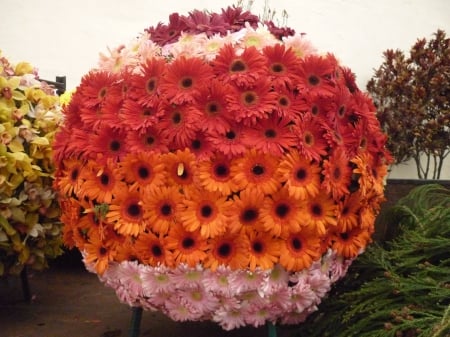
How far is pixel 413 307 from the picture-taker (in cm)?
209

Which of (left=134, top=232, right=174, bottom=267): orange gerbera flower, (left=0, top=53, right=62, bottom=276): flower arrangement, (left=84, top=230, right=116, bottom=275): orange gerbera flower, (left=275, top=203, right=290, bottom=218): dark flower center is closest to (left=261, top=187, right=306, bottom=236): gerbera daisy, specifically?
(left=275, top=203, right=290, bottom=218): dark flower center

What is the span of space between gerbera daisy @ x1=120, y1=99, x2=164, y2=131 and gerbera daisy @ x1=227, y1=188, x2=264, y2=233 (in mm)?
395

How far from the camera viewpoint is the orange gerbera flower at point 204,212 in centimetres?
193

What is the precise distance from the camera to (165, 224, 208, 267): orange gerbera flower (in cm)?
195

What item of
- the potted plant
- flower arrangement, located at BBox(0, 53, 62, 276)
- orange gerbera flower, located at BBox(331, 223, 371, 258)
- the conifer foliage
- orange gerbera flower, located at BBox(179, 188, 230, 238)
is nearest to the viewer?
orange gerbera flower, located at BBox(179, 188, 230, 238)

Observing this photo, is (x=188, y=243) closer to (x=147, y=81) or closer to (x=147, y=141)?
(x=147, y=141)

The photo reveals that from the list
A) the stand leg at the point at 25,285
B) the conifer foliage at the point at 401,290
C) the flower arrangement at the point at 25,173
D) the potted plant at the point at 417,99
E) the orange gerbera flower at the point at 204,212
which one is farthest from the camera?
the potted plant at the point at 417,99

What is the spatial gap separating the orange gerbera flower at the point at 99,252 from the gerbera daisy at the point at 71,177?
20cm

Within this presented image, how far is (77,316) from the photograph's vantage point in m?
3.01

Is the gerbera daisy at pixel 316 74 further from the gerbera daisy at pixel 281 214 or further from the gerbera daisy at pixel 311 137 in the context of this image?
the gerbera daisy at pixel 281 214

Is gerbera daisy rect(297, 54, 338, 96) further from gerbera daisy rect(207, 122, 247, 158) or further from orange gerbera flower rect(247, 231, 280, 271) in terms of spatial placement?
orange gerbera flower rect(247, 231, 280, 271)

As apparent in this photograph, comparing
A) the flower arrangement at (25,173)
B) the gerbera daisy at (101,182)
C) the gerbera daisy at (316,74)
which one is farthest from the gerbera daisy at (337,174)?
the flower arrangement at (25,173)

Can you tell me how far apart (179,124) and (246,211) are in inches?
14.8

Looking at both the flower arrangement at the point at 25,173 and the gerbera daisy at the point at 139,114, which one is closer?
the gerbera daisy at the point at 139,114
